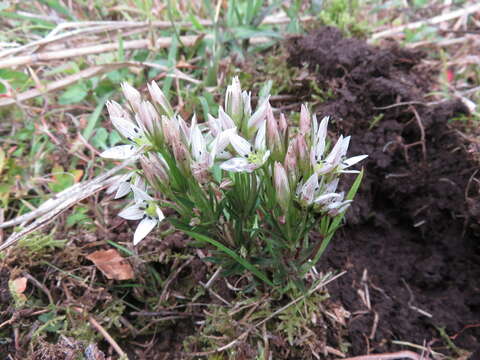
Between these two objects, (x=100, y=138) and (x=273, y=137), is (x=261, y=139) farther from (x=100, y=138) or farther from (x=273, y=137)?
(x=100, y=138)

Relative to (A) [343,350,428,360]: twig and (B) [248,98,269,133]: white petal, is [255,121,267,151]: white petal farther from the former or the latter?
(A) [343,350,428,360]: twig

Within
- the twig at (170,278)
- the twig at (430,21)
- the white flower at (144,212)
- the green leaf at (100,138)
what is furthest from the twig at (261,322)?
the twig at (430,21)

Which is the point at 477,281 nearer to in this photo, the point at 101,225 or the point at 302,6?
the point at 101,225

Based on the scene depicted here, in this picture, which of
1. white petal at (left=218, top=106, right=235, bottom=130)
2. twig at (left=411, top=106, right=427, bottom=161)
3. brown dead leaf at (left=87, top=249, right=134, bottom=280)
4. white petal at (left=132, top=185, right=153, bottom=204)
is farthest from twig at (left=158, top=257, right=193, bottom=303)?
twig at (left=411, top=106, right=427, bottom=161)

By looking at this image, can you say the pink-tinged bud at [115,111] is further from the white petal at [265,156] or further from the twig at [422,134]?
the twig at [422,134]

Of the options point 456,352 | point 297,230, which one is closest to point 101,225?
point 297,230

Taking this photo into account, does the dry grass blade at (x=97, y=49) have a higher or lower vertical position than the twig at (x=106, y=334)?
higher
